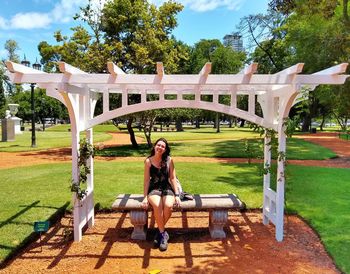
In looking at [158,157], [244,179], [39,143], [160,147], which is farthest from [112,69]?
[39,143]

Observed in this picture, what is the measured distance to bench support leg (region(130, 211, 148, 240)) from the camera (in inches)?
217

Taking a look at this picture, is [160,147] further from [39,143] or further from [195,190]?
[39,143]

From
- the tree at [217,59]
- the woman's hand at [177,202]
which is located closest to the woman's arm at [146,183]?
the woman's hand at [177,202]

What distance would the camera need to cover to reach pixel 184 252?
5090 millimetres

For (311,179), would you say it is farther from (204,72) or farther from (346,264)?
(204,72)

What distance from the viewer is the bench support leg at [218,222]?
566 cm

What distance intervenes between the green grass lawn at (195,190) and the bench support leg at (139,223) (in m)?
1.69

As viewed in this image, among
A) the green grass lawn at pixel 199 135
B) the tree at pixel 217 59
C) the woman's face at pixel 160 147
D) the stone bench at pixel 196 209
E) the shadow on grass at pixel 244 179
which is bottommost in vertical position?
the shadow on grass at pixel 244 179

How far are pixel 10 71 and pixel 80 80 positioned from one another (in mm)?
877

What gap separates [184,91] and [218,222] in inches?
89.3

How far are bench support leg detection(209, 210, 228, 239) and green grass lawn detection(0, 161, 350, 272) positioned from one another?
1522 mm

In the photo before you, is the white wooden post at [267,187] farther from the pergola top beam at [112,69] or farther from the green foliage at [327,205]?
the pergola top beam at [112,69]

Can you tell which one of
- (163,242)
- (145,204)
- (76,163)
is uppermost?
(76,163)

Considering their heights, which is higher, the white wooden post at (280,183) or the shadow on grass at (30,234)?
the white wooden post at (280,183)
